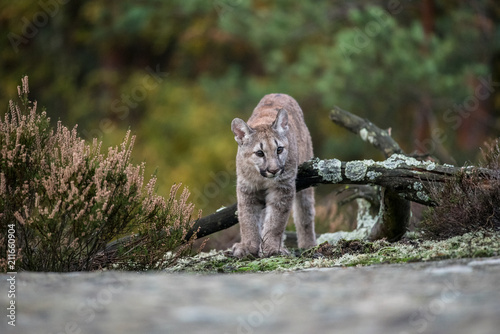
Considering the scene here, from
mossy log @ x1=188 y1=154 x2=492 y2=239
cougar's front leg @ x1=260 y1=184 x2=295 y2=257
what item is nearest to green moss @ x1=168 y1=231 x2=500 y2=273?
cougar's front leg @ x1=260 y1=184 x2=295 y2=257

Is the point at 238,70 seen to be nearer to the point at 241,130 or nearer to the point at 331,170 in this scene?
the point at 241,130

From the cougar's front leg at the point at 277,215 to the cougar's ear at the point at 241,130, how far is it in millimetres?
657

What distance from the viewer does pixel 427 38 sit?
16141mm

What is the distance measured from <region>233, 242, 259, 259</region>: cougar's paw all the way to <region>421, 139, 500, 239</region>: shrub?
1703mm

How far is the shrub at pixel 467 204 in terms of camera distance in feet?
19.7

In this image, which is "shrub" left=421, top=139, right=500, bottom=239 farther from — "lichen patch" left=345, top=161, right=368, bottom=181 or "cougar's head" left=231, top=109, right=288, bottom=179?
"cougar's head" left=231, top=109, right=288, bottom=179

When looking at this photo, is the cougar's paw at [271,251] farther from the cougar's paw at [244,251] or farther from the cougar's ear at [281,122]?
the cougar's ear at [281,122]

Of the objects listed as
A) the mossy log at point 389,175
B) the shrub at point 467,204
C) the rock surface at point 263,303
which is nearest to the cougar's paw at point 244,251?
the mossy log at point 389,175

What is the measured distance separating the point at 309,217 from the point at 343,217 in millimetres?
2206

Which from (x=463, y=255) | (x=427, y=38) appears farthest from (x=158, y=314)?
(x=427, y=38)

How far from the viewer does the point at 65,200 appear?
5184 millimetres

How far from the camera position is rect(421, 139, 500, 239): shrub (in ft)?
19.7

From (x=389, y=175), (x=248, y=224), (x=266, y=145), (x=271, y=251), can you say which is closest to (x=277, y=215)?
(x=248, y=224)

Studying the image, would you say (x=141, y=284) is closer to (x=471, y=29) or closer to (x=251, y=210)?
(x=251, y=210)
